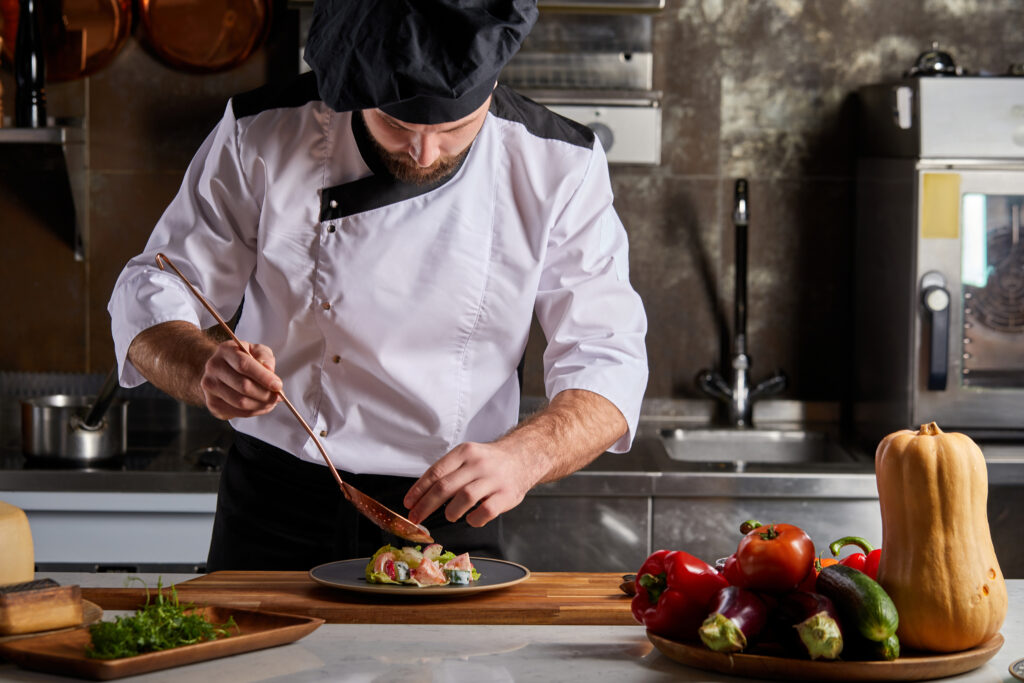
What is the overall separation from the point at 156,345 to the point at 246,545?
337 mm

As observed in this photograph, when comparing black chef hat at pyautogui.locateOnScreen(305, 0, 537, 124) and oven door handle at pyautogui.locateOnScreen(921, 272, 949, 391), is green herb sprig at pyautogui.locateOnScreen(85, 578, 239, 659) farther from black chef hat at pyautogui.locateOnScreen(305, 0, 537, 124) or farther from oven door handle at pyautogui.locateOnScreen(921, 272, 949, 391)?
oven door handle at pyautogui.locateOnScreen(921, 272, 949, 391)

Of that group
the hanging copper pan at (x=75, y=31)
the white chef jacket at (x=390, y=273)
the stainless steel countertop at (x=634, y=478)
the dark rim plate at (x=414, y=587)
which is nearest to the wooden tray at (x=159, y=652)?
the dark rim plate at (x=414, y=587)

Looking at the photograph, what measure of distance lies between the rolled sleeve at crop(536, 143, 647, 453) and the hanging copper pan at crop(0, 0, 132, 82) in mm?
1486

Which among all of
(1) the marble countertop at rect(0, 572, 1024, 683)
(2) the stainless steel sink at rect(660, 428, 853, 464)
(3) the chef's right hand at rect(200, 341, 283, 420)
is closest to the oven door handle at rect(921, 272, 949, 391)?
(2) the stainless steel sink at rect(660, 428, 853, 464)

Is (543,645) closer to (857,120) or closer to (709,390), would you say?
(709,390)

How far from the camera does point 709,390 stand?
2891mm

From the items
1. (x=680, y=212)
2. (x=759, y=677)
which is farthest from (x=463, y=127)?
(x=680, y=212)

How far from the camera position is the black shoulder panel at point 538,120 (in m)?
1.81

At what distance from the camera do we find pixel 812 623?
1.07 m

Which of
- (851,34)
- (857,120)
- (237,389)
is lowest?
(237,389)

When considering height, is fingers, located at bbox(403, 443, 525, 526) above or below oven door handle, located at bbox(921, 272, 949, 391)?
below

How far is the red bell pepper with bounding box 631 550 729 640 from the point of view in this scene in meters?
1.14

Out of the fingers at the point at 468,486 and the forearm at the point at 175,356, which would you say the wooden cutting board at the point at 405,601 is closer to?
the fingers at the point at 468,486

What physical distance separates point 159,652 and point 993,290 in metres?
2.02
